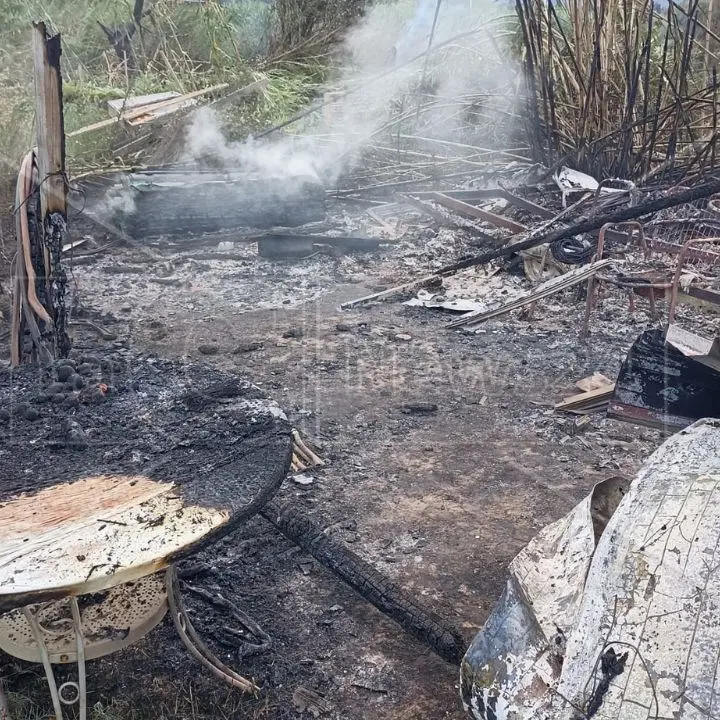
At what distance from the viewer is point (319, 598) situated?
320 centimetres

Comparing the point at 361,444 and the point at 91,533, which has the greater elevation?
the point at 91,533

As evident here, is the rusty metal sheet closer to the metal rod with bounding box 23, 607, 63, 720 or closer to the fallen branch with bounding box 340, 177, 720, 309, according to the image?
the metal rod with bounding box 23, 607, 63, 720

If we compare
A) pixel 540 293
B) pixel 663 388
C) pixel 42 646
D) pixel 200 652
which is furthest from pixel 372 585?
pixel 540 293

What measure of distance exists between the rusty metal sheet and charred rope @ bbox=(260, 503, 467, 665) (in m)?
0.68

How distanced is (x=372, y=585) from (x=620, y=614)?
1435 millimetres

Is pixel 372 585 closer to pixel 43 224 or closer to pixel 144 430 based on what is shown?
pixel 144 430

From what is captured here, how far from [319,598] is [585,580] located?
60.6 inches

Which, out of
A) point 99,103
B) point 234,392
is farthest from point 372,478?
point 99,103

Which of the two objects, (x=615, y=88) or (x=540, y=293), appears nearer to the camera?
(x=540, y=293)

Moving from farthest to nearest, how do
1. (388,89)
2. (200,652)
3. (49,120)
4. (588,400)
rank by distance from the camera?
(388,89), (588,400), (49,120), (200,652)

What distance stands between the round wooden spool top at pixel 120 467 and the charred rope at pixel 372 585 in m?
0.83

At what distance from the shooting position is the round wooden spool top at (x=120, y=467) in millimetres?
1894

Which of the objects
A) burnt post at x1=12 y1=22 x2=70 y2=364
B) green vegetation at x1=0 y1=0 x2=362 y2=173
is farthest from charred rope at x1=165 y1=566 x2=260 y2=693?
green vegetation at x1=0 y1=0 x2=362 y2=173

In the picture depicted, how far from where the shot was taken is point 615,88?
28.3 feet
